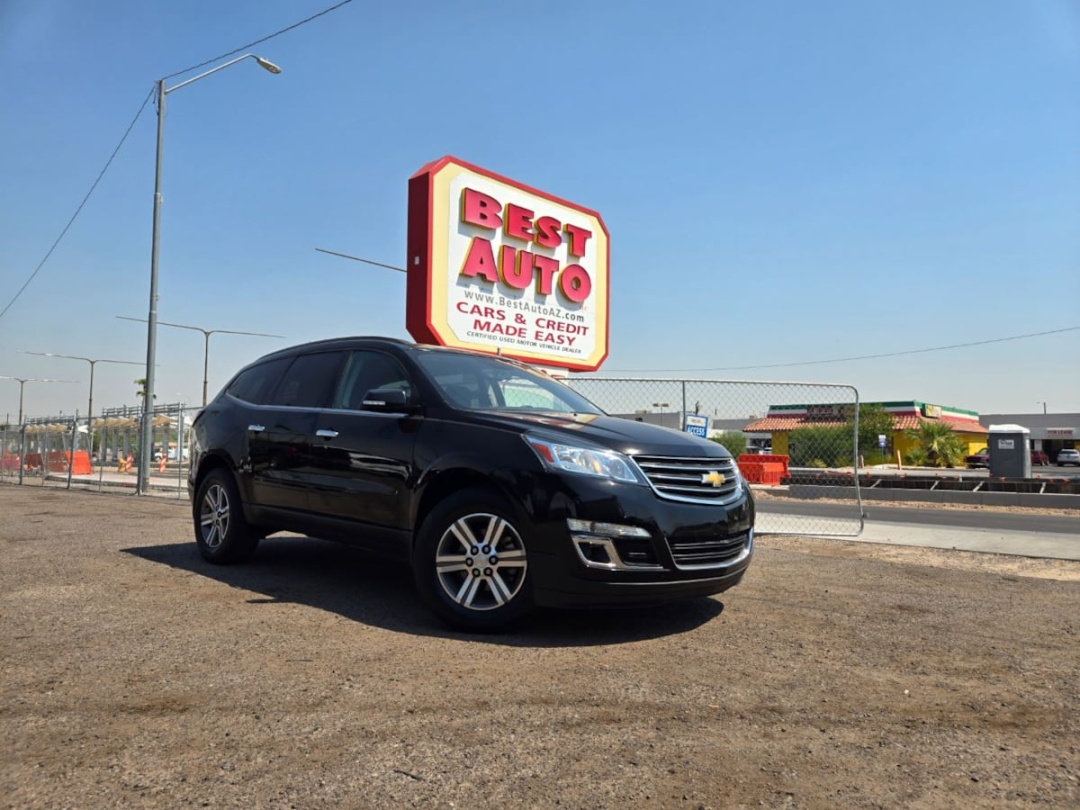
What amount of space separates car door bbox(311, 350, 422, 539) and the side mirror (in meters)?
0.07

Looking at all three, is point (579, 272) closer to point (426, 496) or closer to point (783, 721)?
point (426, 496)

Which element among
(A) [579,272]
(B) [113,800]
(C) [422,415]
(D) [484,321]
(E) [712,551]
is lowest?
A: (B) [113,800]

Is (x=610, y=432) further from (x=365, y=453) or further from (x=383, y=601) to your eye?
(x=383, y=601)

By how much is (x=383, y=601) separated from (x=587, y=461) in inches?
72.8

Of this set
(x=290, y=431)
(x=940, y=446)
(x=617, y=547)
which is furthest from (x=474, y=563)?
(x=940, y=446)

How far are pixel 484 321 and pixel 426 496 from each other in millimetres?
8434

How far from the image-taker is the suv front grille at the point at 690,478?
4395mm

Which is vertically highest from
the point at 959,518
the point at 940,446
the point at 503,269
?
the point at 503,269

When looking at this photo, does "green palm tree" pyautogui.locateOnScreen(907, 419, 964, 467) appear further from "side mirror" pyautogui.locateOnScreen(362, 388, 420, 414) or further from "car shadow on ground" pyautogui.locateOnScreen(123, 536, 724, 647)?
"side mirror" pyautogui.locateOnScreen(362, 388, 420, 414)

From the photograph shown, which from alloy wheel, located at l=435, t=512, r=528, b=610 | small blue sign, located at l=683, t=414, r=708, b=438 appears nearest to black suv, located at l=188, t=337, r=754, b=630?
alloy wheel, located at l=435, t=512, r=528, b=610

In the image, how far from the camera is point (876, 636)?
4598 mm

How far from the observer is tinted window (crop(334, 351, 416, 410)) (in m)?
5.44

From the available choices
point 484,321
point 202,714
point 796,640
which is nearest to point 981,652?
point 796,640

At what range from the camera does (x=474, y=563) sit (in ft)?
14.5
